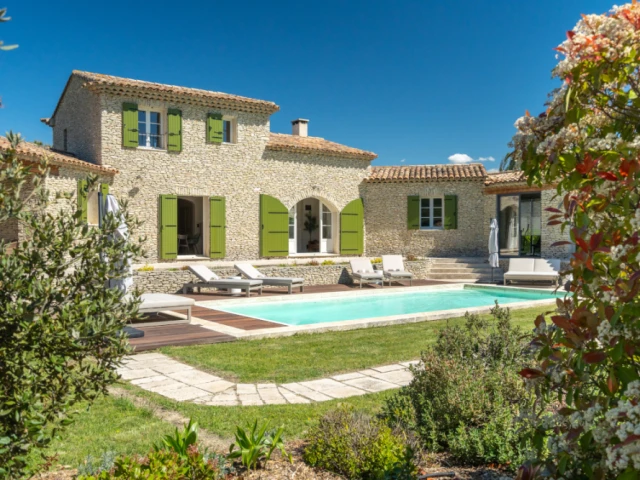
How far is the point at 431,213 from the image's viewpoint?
817 inches

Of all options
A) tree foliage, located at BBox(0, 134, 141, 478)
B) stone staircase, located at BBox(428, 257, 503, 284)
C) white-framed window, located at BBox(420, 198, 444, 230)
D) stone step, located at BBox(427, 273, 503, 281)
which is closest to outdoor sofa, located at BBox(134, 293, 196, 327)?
tree foliage, located at BBox(0, 134, 141, 478)

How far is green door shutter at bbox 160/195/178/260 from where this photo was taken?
1655 cm

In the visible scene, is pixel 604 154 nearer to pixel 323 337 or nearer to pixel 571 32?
Result: pixel 571 32

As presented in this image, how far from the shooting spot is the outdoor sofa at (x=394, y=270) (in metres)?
16.9

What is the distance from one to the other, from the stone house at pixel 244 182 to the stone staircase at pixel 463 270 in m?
1.18

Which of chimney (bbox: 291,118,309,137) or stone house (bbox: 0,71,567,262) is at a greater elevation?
chimney (bbox: 291,118,309,137)

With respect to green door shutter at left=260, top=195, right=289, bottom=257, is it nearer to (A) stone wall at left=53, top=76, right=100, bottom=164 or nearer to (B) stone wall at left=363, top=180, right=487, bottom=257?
(B) stone wall at left=363, top=180, right=487, bottom=257

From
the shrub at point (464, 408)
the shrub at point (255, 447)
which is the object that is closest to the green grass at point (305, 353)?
the shrub at point (464, 408)

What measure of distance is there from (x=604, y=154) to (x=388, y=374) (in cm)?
472

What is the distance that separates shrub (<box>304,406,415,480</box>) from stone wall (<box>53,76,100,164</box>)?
14335mm

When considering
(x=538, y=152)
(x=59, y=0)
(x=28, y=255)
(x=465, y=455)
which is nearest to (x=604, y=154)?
(x=538, y=152)

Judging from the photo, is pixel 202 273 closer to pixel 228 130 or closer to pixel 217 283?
pixel 217 283

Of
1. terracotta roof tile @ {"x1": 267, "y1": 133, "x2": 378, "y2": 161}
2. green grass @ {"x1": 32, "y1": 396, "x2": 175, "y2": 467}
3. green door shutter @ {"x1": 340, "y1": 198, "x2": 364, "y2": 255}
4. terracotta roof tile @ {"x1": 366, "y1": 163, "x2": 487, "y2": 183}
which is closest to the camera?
green grass @ {"x1": 32, "y1": 396, "x2": 175, "y2": 467}

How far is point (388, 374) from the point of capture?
6172 mm
